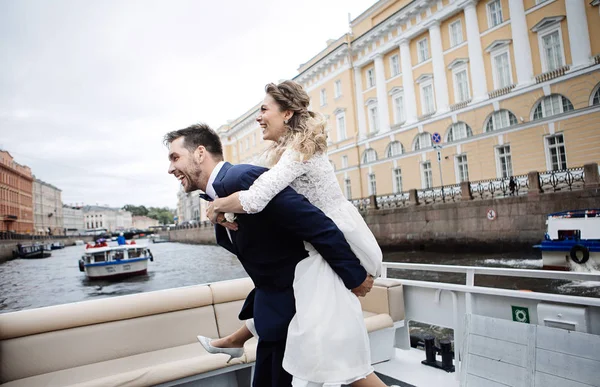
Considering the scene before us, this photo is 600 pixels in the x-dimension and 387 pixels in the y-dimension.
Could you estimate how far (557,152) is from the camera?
1673 centimetres

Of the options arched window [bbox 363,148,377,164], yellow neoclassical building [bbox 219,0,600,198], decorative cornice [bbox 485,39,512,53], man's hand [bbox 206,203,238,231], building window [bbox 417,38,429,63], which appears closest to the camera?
man's hand [bbox 206,203,238,231]

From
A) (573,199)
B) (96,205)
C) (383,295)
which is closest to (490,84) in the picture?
(573,199)

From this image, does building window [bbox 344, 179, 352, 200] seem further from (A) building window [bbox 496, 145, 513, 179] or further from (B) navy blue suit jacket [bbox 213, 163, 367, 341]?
(B) navy blue suit jacket [bbox 213, 163, 367, 341]

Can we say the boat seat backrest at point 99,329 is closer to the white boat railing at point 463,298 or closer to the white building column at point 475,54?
the white boat railing at point 463,298

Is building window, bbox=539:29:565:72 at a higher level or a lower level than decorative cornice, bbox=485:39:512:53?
lower

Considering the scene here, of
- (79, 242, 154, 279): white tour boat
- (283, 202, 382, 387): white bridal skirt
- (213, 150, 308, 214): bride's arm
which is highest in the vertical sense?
(213, 150, 308, 214): bride's arm

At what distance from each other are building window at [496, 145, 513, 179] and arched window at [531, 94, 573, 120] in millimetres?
1952

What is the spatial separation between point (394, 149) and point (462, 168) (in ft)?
17.8

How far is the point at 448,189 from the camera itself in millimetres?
19797

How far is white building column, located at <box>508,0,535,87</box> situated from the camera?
17844mm

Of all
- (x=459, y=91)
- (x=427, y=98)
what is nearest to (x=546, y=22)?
(x=459, y=91)

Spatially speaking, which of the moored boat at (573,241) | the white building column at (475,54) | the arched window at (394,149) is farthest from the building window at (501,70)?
the moored boat at (573,241)

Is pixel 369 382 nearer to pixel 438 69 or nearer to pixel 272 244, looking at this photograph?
pixel 272 244

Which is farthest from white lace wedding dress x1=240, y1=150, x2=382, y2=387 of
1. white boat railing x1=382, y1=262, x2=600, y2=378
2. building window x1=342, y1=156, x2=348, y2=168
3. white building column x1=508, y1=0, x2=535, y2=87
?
building window x1=342, y1=156, x2=348, y2=168
